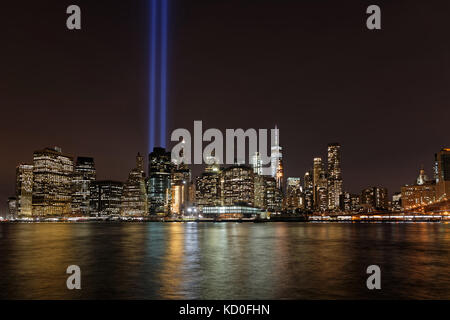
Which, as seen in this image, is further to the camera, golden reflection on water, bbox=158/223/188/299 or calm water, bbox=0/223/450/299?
golden reflection on water, bbox=158/223/188/299

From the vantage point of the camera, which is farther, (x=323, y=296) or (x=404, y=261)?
(x=404, y=261)

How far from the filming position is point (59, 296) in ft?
93.0

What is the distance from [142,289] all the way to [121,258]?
2360cm

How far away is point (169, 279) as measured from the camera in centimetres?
3656

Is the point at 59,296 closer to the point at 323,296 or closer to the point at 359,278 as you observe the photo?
the point at 323,296

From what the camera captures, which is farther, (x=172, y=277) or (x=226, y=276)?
(x=226, y=276)

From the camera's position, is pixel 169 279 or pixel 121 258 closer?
pixel 169 279

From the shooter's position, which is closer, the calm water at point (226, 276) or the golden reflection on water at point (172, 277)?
the calm water at point (226, 276)
